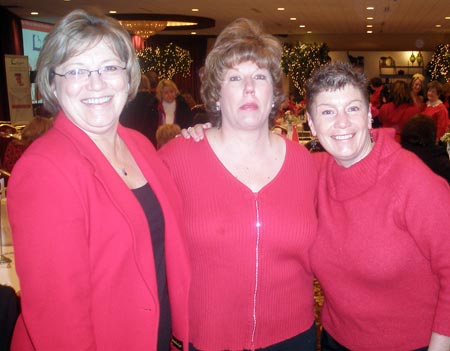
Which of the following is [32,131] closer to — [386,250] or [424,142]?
[424,142]

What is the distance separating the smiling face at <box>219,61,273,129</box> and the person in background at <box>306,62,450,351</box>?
180 mm

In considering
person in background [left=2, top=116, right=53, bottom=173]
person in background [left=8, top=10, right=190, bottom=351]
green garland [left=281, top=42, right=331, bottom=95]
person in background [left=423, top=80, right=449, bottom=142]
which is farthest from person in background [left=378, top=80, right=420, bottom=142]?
person in background [left=8, top=10, right=190, bottom=351]

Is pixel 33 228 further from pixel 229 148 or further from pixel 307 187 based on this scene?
pixel 307 187

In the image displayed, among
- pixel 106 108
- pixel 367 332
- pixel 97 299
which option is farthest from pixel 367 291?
pixel 106 108

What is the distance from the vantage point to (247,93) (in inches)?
75.3

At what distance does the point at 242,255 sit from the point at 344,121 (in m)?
0.56

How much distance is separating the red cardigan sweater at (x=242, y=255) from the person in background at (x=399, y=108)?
6.28m

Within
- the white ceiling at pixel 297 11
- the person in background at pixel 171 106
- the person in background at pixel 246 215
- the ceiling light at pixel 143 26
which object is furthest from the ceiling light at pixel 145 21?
the person in background at pixel 246 215

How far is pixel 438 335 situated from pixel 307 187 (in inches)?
25.8

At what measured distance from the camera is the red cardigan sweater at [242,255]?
71.5 inches

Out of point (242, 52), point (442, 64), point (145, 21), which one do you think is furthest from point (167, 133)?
point (442, 64)

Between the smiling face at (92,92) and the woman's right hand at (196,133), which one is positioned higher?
the smiling face at (92,92)

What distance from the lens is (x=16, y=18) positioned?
11.8 metres

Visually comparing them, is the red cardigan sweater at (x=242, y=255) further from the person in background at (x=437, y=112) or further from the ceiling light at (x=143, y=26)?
the ceiling light at (x=143, y=26)
